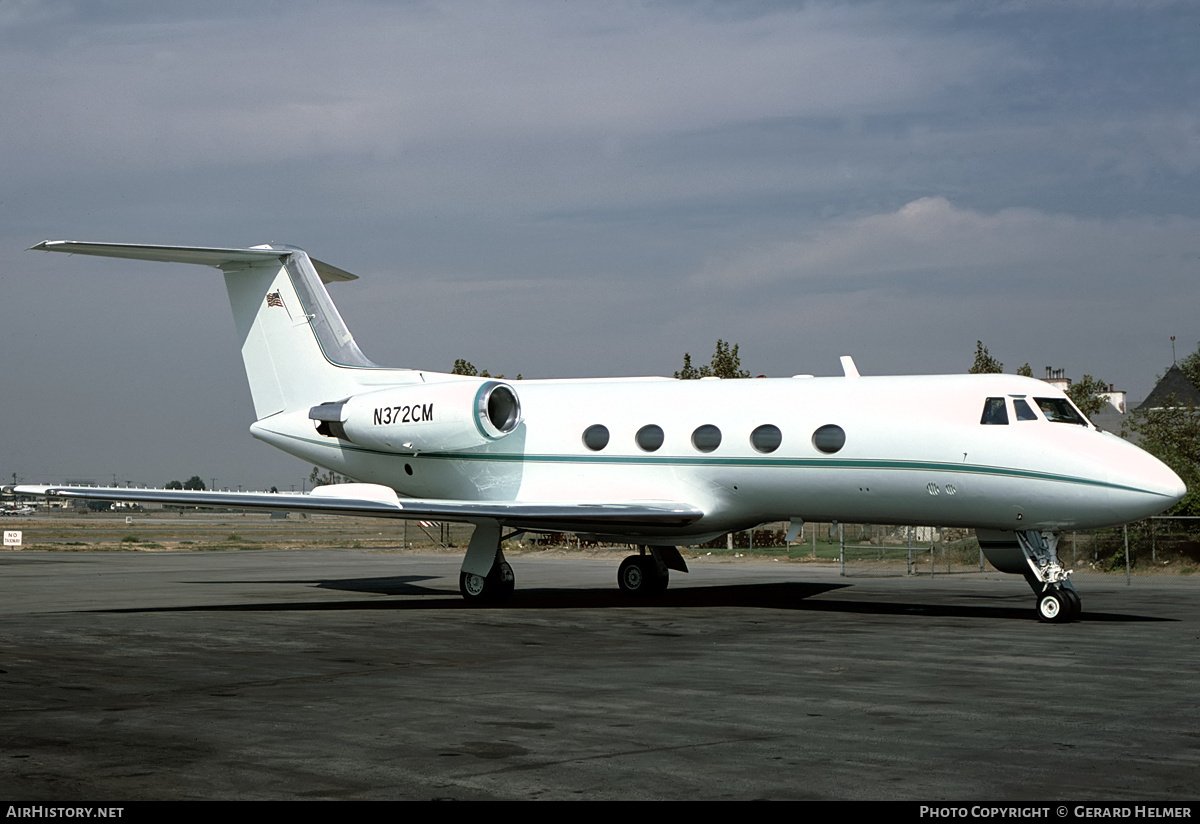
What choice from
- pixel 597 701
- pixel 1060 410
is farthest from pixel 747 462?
pixel 597 701

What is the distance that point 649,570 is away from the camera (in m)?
21.1

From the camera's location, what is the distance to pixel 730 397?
18297 mm

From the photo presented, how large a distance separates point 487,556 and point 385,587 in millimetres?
5268

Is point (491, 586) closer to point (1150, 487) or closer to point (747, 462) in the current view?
point (747, 462)

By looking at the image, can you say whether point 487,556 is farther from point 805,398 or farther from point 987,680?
point 987,680

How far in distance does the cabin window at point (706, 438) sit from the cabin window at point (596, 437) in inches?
66.1

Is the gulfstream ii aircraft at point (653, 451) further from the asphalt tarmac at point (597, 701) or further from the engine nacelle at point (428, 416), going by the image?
the asphalt tarmac at point (597, 701)

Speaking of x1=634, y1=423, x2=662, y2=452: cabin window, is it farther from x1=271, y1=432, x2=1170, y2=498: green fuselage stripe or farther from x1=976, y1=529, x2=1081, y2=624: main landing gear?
x1=976, y1=529, x2=1081, y2=624: main landing gear

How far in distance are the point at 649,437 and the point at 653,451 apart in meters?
0.23

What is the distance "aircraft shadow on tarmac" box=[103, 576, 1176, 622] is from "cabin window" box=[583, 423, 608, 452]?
2.49 meters

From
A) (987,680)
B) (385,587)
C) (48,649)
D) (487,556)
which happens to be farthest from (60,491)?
(987,680)

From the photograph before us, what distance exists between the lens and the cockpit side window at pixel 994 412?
15.9 meters

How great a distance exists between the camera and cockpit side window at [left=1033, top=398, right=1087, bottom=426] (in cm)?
1584

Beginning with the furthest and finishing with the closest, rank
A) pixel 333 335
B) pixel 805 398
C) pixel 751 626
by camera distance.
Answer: pixel 333 335 < pixel 805 398 < pixel 751 626
